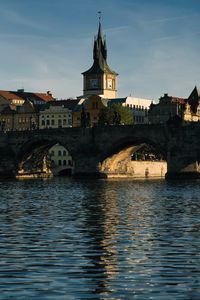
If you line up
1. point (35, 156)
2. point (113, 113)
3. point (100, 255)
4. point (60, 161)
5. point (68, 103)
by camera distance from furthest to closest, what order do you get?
point (68, 103) < point (60, 161) < point (113, 113) < point (35, 156) < point (100, 255)

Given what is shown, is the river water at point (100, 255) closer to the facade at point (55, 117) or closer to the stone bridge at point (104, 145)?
the stone bridge at point (104, 145)

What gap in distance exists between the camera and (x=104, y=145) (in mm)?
129250

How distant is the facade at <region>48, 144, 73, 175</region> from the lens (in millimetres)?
174450

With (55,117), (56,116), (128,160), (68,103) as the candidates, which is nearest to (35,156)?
(128,160)

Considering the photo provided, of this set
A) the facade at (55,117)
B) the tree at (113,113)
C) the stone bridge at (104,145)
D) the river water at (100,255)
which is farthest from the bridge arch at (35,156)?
the river water at (100,255)

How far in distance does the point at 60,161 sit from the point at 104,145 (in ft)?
166

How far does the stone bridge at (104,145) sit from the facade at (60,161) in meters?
27.4

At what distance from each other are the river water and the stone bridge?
2866 inches

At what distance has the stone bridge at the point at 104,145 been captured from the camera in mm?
119750

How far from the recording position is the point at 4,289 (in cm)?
2100

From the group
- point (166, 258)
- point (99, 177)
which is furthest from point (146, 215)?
point (99, 177)

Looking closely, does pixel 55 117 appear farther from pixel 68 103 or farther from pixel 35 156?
pixel 35 156

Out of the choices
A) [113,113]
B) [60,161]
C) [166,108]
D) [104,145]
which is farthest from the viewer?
[166,108]

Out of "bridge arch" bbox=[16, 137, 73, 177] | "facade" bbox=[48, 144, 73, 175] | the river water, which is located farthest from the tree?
the river water
